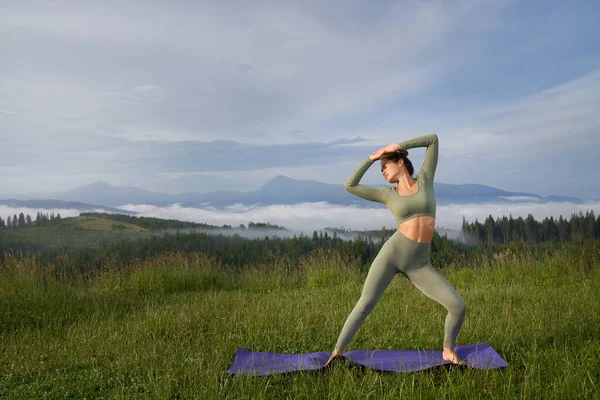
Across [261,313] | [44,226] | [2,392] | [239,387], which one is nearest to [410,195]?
[239,387]

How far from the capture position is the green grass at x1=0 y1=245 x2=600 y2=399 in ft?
15.9

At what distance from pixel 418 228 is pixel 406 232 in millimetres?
121

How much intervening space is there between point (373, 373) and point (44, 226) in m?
69.0

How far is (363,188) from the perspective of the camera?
5.24 metres

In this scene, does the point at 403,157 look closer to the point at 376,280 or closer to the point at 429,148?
the point at 429,148

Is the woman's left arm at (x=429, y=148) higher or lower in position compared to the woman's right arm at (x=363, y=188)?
higher

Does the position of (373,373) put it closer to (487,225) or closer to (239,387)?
(239,387)

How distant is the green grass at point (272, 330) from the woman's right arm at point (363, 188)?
1728 millimetres

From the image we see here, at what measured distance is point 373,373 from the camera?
509cm

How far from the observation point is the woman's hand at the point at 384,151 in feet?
16.6

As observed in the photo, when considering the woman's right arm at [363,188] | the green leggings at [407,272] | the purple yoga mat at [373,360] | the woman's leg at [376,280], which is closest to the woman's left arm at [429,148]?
the woman's right arm at [363,188]

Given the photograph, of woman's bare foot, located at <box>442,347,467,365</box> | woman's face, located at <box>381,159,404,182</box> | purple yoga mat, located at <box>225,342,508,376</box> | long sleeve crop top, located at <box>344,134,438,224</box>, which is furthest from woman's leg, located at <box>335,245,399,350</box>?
woman's bare foot, located at <box>442,347,467,365</box>

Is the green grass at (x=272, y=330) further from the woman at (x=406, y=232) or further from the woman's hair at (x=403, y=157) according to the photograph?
the woman's hair at (x=403, y=157)

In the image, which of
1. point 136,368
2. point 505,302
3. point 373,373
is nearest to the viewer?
point 373,373
